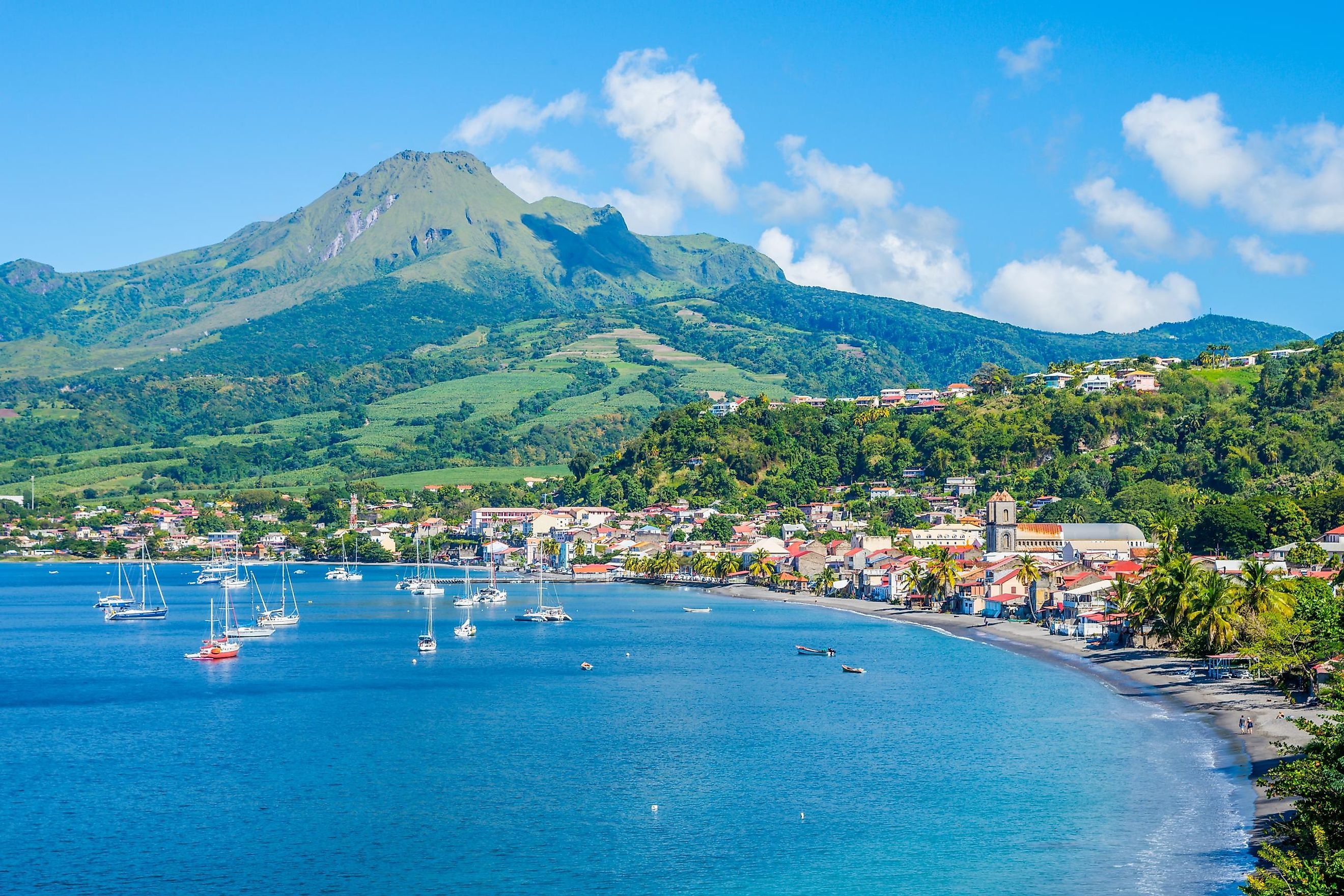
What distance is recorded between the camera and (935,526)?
140875 millimetres

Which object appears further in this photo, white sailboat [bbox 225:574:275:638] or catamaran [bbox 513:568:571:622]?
catamaran [bbox 513:568:571:622]

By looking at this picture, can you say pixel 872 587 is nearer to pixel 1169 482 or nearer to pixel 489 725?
pixel 1169 482

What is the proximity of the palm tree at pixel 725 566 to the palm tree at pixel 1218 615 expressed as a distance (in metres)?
82.7

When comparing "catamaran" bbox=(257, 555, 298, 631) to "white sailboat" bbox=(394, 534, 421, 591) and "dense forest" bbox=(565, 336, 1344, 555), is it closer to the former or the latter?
"white sailboat" bbox=(394, 534, 421, 591)

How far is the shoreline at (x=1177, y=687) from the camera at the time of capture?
42781 mm

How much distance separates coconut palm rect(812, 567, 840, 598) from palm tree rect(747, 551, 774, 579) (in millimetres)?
8432

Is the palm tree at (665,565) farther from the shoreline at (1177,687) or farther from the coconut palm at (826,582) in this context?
the shoreline at (1177,687)

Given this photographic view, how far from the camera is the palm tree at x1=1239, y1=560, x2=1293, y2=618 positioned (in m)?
61.1

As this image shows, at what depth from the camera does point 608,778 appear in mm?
44719

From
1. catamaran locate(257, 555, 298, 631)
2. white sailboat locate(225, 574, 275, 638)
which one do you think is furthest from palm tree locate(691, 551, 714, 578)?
white sailboat locate(225, 574, 275, 638)

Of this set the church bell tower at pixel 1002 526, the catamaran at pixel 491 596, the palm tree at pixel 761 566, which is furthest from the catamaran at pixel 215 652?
the church bell tower at pixel 1002 526

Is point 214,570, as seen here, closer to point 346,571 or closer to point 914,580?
point 346,571

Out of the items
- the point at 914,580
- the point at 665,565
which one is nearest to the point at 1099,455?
the point at 665,565

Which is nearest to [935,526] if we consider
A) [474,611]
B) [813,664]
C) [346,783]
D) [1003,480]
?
[1003,480]
